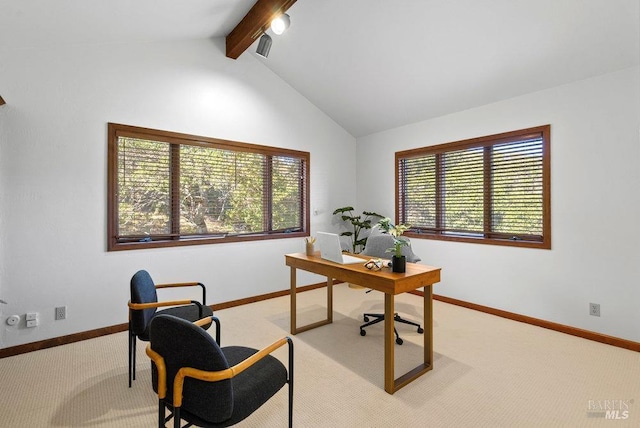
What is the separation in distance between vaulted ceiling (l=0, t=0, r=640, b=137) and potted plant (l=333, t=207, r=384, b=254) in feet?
5.76

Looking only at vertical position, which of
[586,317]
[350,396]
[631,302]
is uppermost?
[631,302]

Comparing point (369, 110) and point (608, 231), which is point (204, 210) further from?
point (608, 231)

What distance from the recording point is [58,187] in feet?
9.73

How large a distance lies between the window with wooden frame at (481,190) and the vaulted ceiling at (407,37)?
1.84 ft

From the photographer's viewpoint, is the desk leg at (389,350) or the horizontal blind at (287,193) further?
the horizontal blind at (287,193)

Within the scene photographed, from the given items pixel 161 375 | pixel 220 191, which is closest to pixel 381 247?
pixel 220 191

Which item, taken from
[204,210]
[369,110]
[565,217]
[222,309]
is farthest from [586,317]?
[204,210]

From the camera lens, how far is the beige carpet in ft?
6.34

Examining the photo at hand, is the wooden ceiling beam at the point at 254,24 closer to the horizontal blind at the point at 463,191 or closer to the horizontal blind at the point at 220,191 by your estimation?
the horizontal blind at the point at 220,191

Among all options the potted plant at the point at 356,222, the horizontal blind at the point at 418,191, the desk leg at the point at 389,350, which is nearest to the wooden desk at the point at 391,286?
the desk leg at the point at 389,350

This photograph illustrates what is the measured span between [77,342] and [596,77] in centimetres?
574

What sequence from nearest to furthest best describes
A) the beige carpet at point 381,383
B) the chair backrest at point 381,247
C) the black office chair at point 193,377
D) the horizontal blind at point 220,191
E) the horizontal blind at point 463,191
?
the black office chair at point 193,377, the beige carpet at point 381,383, the chair backrest at point 381,247, the horizontal blind at point 220,191, the horizontal blind at point 463,191

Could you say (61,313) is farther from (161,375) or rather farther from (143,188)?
(161,375)

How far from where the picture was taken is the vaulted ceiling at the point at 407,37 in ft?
8.39
